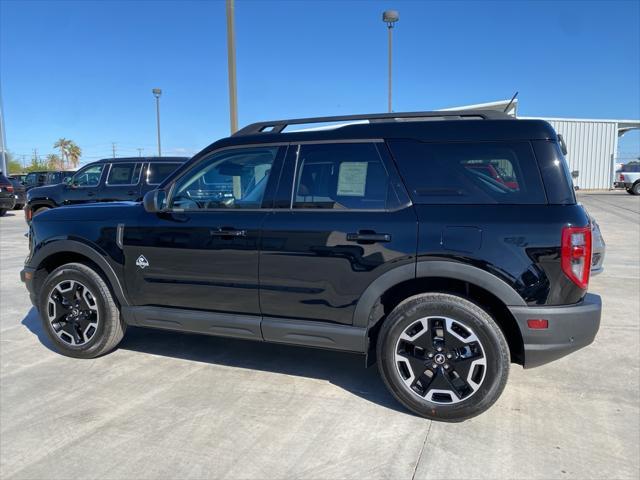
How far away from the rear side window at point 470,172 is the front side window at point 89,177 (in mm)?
9458

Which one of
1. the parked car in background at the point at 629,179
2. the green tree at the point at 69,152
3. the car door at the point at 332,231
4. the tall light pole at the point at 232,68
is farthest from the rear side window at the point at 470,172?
the green tree at the point at 69,152

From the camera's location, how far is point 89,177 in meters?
11.4

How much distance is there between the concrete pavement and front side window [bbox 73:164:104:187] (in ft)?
23.1

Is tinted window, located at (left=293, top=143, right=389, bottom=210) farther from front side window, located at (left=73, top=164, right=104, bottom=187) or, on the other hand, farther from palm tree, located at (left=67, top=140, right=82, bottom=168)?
palm tree, located at (left=67, top=140, right=82, bottom=168)

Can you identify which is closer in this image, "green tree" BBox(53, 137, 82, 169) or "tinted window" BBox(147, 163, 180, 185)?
"tinted window" BBox(147, 163, 180, 185)

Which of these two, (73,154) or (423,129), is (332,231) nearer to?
(423,129)

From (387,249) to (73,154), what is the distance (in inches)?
3295

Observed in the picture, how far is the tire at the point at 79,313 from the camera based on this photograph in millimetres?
4168

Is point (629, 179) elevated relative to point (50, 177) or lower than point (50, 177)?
lower

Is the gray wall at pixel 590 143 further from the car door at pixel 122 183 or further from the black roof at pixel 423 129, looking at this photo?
the black roof at pixel 423 129

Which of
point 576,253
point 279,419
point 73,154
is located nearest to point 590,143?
point 576,253

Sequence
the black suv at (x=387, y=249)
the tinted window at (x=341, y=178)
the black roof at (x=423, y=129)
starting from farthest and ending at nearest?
the tinted window at (x=341, y=178) < the black roof at (x=423, y=129) < the black suv at (x=387, y=249)

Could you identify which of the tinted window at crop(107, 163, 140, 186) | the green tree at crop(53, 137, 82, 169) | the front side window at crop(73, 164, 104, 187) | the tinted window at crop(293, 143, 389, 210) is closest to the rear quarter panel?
the tinted window at crop(293, 143, 389, 210)

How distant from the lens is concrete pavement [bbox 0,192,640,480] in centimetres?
273
